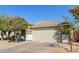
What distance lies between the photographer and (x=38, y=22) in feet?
10.8

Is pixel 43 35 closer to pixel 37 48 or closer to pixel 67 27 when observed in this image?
pixel 37 48

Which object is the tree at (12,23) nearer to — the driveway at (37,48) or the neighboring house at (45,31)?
the neighboring house at (45,31)

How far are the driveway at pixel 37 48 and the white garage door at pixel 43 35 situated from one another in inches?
3.4

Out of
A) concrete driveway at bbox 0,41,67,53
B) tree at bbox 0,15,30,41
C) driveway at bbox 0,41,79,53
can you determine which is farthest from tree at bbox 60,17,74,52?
tree at bbox 0,15,30,41

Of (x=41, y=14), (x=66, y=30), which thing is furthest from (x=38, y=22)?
(x=66, y=30)

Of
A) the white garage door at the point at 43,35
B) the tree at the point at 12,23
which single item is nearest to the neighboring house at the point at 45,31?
the white garage door at the point at 43,35

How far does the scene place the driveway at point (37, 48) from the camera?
10.9 feet

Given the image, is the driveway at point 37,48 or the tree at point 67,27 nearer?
the tree at point 67,27

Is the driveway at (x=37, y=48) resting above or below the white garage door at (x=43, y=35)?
below

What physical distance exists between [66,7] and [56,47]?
84cm

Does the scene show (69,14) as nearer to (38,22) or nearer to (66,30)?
(66,30)

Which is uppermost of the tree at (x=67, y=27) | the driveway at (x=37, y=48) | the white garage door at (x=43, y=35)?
the tree at (x=67, y=27)

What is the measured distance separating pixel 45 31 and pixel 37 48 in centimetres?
39

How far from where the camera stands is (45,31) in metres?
3.33
